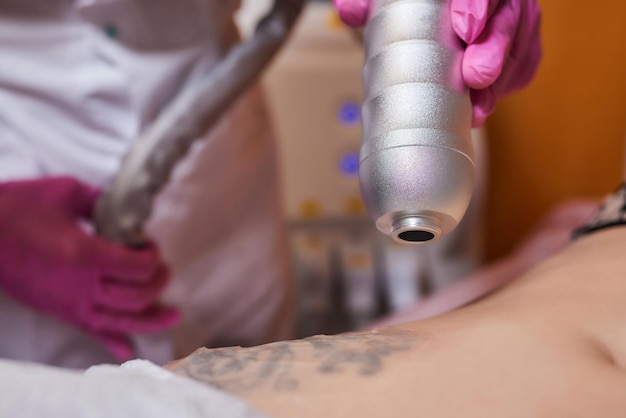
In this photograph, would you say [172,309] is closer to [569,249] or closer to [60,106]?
[60,106]

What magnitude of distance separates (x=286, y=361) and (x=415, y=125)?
0.53 feet

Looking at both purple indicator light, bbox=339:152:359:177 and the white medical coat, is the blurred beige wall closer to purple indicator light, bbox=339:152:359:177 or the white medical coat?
purple indicator light, bbox=339:152:359:177

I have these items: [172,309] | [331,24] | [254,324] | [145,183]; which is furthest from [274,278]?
[331,24]

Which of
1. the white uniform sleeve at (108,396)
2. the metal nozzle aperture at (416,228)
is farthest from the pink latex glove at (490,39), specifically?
the white uniform sleeve at (108,396)

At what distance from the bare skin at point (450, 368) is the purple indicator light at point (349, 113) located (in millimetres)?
886

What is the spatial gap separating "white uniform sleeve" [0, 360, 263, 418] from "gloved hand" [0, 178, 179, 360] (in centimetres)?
40

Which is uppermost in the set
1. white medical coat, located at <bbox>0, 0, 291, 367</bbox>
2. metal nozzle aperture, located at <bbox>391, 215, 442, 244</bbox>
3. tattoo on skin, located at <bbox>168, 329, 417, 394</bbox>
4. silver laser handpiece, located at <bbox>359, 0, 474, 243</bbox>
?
white medical coat, located at <bbox>0, 0, 291, 367</bbox>

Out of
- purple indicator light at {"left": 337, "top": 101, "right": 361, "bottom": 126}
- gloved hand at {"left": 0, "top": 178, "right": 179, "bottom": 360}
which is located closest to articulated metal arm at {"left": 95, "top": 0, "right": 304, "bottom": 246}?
gloved hand at {"left": 0, "top": 178, "right": 179, "bottom": 360}

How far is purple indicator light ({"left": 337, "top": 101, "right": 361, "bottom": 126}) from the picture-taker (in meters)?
1.38

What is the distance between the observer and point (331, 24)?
1.38 meters

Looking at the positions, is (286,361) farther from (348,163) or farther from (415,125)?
(348,163)

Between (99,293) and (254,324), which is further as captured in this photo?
(254,324)

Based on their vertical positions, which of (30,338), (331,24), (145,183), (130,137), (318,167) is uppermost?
(331,24)

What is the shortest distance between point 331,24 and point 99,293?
31.4 inches
